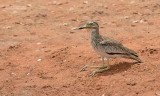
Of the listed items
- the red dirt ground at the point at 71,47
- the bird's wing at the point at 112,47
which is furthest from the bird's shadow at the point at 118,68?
the bird's wing at the point at 112,47

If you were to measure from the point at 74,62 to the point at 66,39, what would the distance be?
183 centimetres

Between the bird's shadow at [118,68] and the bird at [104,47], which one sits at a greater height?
the bird at [104,47]

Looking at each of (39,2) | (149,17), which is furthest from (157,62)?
(39,2)

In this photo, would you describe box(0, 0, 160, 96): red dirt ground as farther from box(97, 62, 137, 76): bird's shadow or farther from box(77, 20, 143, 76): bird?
box(77, 20, 143, 76): bird

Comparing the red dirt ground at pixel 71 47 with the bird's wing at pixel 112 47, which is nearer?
the red dirt ground at pixel 71 47

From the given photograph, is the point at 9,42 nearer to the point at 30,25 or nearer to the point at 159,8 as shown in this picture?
the point at 30,25

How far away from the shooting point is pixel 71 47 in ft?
26.1

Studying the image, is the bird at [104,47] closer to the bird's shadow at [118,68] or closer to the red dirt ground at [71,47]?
the bird's shadow at [118,68]

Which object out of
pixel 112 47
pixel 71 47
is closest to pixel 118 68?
pixel 112 47

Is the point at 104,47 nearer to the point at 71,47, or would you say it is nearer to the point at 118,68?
the point at 118,68

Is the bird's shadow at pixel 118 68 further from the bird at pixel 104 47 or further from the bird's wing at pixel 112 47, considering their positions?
the bird's wing at pixel 112 47

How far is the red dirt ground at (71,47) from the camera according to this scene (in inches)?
227

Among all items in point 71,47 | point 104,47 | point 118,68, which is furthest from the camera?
point 71,47

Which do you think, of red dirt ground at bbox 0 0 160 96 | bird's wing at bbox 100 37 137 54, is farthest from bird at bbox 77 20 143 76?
red dirt ground at bbox 0 0 160 96
